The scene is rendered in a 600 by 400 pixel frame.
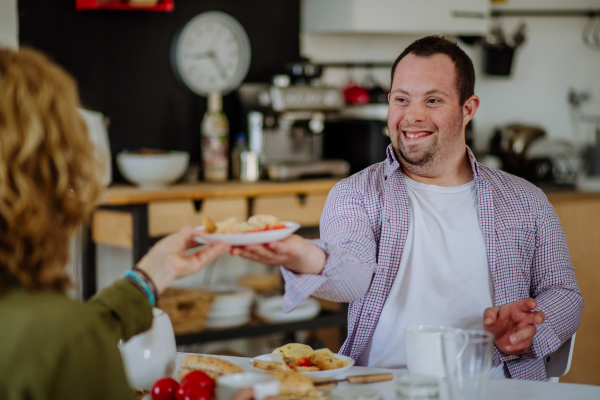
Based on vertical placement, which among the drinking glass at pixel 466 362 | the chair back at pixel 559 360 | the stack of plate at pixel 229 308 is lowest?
the stack of plate at pixel 229 308

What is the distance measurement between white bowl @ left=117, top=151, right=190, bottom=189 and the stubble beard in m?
1.34

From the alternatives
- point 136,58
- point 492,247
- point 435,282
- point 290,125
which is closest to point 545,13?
point 290,125

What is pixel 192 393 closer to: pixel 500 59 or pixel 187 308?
pixel 187 308

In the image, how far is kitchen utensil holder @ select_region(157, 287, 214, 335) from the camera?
265cm

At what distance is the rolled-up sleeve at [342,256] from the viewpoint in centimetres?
128

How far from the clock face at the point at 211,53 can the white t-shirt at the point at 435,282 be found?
6.23 feet

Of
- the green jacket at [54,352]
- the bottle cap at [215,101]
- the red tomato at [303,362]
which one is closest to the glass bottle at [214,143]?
the bottle cap at [215,101]

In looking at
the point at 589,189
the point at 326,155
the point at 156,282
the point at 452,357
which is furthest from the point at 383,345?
the point at 589,189

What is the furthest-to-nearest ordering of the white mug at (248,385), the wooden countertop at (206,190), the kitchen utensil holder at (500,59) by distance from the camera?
the kitchen utensil holder at (500,59), the wooden countertop at (206,190), the white mug at (248,385)

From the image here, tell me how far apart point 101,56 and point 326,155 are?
1226mm

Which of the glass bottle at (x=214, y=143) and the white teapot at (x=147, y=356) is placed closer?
the white teapot at (x=147, y=356)

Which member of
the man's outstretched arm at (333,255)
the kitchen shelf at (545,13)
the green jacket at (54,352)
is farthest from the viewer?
the kitchen shelf at (545,13)

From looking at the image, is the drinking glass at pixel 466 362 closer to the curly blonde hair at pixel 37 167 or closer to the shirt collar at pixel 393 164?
the curly blonde hair at pixel 37 167

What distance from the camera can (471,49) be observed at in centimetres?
402
